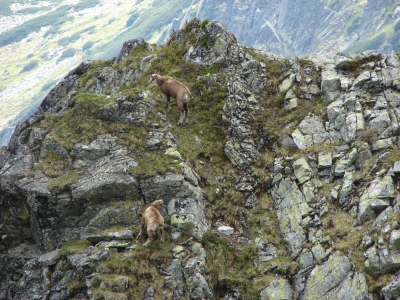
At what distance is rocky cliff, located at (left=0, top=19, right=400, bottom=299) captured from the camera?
597 inches

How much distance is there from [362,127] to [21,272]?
A: 19.7 m

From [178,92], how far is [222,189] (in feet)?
23.1

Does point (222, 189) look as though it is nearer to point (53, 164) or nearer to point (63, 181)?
point (63, 181)

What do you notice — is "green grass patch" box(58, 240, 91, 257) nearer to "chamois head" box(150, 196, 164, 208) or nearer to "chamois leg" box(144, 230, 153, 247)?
"chamois leg" box(144, 230, 153, 247)

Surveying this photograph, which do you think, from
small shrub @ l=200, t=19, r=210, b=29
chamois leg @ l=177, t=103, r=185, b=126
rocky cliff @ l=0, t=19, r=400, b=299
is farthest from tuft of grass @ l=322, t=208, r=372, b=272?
small shrub @ l=200, t=19, r=210, b=29

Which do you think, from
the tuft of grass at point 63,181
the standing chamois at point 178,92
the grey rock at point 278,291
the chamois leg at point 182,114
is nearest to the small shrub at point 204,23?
the standing chamois at point 178,92

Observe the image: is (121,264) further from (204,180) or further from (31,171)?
(31,171)

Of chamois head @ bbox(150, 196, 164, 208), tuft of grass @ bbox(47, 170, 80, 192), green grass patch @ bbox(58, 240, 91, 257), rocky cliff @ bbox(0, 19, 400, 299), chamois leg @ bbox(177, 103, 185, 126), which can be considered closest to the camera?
rocky cliff @ bbox(0, 19, 400, 299)

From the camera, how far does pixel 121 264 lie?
1531 centimetres

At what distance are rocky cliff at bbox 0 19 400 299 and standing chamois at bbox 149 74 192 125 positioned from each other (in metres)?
0.87

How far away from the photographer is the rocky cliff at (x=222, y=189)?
1516 centimetres

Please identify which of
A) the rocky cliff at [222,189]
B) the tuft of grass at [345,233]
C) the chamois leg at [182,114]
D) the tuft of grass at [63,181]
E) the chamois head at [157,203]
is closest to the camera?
the tuft of grass at [345,233]

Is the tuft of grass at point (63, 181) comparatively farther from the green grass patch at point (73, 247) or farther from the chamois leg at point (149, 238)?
the chamois leg at point (149, 238)

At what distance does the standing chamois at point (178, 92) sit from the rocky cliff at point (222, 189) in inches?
34.4
